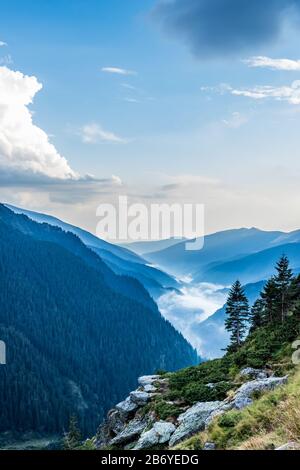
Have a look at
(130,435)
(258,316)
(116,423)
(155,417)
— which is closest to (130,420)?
(116,423)

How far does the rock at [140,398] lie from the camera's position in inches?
1235

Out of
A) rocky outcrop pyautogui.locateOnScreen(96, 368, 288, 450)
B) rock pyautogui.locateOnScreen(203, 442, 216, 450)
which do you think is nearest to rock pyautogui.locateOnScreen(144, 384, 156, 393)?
rocky outcrop pyautogui.locateOnScreen(96, 368, 288, 450)

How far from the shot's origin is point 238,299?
168ft

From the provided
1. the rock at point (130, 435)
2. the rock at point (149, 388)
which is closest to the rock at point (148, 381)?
the rock at point (149, 388)

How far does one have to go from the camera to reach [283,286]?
1748 inches

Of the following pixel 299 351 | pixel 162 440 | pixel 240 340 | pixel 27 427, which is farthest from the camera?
pixel 27 427

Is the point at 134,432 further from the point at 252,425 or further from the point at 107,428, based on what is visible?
the point at 252,425

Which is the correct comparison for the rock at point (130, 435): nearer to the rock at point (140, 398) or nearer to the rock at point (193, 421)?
the rock at point (140, 398)

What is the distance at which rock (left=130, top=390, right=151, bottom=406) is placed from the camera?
31359 mm

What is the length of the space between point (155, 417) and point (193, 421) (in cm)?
613

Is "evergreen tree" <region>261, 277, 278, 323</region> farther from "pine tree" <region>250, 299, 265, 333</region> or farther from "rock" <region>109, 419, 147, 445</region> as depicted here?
"rock" <region>109, 419, 147, 445</region>

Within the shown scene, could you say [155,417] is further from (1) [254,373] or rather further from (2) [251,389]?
(2) [251,389]

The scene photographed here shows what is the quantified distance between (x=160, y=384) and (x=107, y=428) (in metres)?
5.55
